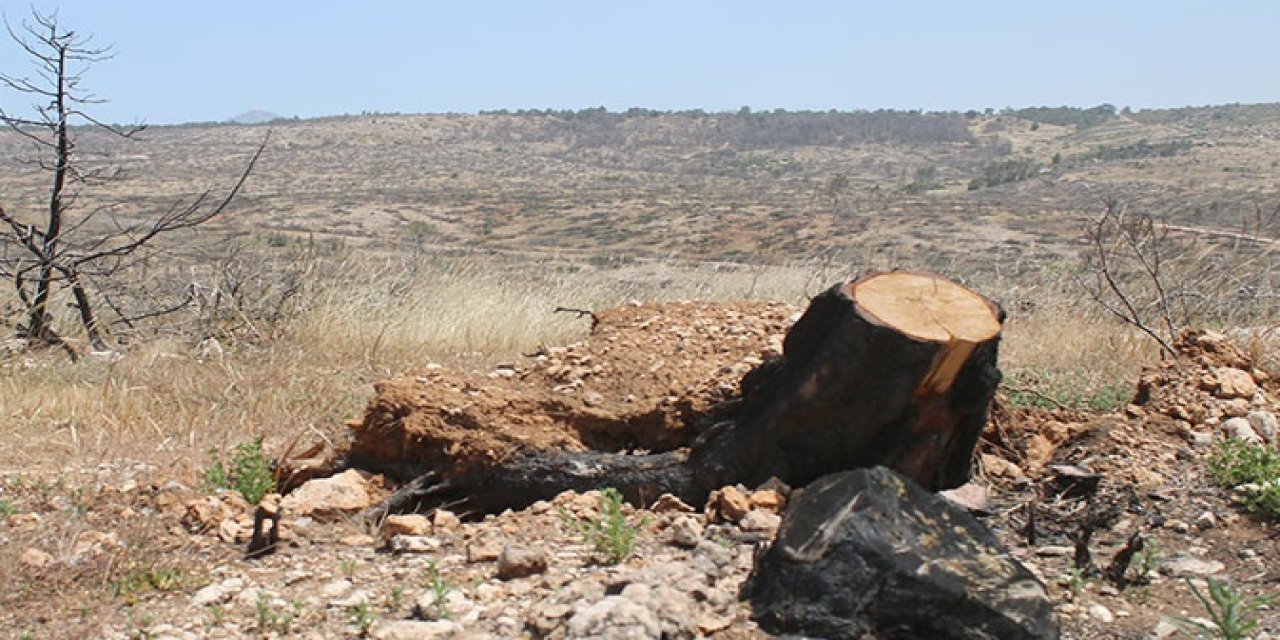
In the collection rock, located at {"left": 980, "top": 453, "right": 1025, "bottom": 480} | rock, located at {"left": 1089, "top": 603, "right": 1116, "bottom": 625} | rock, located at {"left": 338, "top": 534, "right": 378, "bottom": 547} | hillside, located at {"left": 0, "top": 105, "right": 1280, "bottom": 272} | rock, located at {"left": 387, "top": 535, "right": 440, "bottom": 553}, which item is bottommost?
hillside, located at {"left": 0, "top": 105, "right": 1280, "bottom": 272}

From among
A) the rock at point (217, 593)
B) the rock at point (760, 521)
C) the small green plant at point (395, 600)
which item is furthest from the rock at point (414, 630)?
the rock at point (760, 521)

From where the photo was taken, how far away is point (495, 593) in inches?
123

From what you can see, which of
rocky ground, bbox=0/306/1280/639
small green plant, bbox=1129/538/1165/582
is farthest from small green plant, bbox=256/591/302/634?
small green plant, bbox=1129/538/1165/582

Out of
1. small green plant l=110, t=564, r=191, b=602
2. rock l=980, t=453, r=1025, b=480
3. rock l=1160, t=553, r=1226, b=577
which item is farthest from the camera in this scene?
rock l=980, t=453, r=1025, b=480

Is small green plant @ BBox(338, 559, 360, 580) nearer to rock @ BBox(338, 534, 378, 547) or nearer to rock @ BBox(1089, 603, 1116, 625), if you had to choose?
rock @ BBox(338, 534, 378, 547)

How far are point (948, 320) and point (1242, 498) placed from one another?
49.4 inches

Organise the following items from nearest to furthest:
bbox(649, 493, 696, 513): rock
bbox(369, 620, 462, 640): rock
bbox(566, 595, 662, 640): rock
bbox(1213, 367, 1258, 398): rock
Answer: bbox(566, 595, 662, 640): rock < bbox(369, 620, 462, 640): rock < bbox(649, 493, 696, 513): rock < bbox(1213, 367, 1258, 398): rock

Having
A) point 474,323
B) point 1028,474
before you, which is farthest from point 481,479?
point 474,323

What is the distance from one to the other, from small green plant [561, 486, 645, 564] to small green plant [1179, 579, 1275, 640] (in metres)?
1.49

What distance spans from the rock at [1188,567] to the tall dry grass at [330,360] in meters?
2.20

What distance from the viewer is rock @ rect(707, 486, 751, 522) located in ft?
12.1

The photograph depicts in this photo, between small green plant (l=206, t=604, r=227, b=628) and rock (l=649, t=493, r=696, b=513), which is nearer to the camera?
small green plant (l=206, t=604, r=227, b=628)

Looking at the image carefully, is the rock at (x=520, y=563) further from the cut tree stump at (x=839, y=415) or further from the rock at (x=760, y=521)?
the cut tree stump at (x=839, y=415)

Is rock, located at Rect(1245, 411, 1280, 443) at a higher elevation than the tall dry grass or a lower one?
higher
